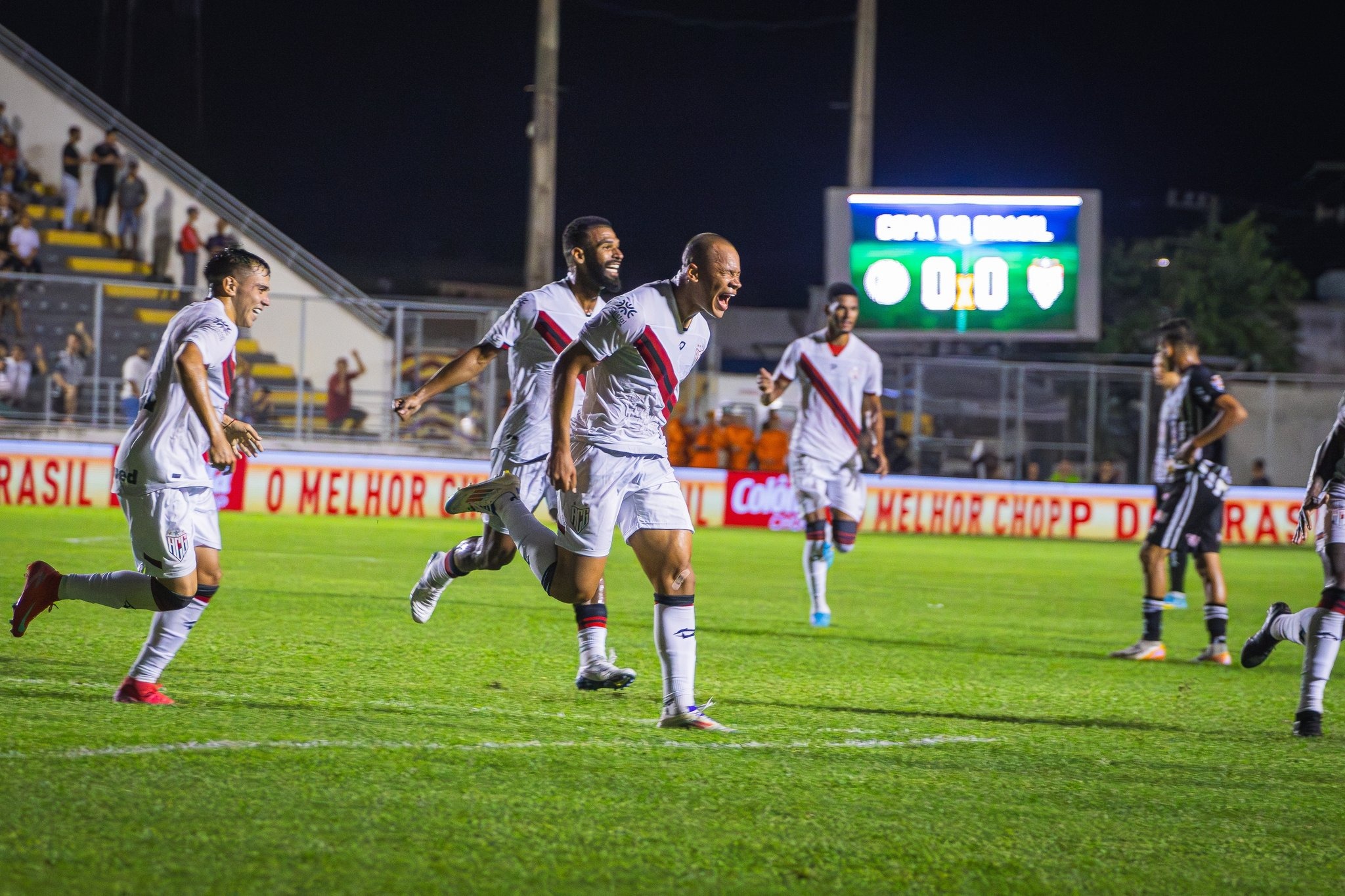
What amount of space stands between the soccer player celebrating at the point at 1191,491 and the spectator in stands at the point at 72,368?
678 inches

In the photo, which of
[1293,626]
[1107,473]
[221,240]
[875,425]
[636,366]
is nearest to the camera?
[636,366]

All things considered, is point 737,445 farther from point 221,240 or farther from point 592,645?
point 592,645

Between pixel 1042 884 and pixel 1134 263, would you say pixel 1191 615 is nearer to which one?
pixel 1042 884

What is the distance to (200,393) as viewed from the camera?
5.84 metres

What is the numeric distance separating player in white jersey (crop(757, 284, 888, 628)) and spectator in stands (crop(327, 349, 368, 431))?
45.3ft

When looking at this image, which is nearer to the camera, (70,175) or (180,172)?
(70,175)

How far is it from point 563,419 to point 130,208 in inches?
972

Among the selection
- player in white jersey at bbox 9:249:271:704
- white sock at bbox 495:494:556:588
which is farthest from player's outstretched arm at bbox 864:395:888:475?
player in white jersey at bbox 9:249:271:704

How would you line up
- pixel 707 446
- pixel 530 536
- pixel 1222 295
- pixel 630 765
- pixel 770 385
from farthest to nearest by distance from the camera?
pixel 1222 295 < pixel 707 446 < pixel 770 385 < pixel 530 536 < pixel 630 765

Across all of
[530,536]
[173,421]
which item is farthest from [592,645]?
[173,421]

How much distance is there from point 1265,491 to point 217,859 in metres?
25.2

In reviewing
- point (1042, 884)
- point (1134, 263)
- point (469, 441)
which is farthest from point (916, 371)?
point (1134, 263)

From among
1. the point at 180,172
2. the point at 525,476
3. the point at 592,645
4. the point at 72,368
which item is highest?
the point at 180,172

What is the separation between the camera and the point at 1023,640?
34.5 feet
